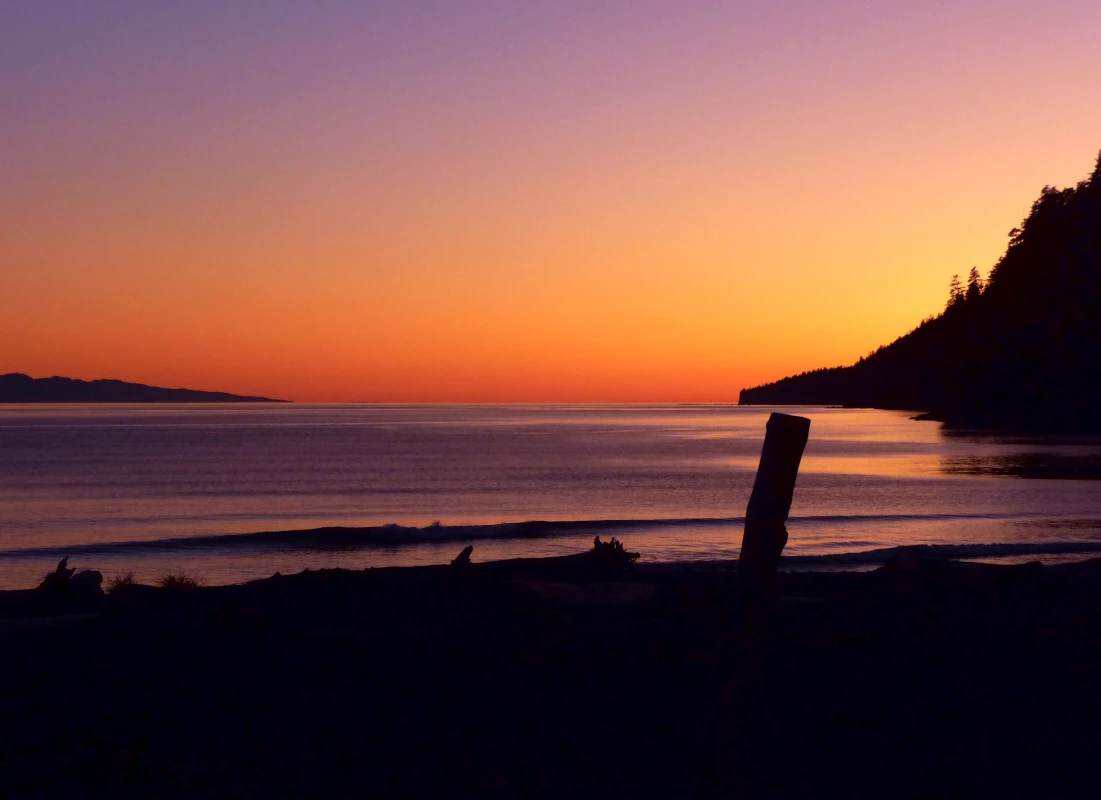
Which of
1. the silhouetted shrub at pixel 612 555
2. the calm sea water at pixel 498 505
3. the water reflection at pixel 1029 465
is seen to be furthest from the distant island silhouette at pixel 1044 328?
the silhouetted shrub at pixel 612 555

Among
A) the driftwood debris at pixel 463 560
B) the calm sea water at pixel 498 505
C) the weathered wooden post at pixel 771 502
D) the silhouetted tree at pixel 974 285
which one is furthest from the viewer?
the silhouetted tree at pixel 974 285

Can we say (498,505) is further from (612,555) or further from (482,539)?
(612,555)

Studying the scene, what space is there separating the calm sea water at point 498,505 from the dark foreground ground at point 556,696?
10.8 m

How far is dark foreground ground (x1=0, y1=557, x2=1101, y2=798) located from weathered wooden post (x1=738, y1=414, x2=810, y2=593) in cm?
20

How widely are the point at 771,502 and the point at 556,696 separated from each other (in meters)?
4.36

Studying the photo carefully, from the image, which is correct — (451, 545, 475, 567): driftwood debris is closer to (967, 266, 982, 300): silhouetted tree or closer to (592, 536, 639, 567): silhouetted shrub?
(592, 536, 639, 567): silhouetted shrub

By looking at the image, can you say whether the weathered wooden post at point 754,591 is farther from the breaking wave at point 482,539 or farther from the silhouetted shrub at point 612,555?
the breaking wave at point 482,539

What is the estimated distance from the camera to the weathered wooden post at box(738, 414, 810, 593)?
4816mm

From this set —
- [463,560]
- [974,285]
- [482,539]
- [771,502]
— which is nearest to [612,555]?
[463,560]

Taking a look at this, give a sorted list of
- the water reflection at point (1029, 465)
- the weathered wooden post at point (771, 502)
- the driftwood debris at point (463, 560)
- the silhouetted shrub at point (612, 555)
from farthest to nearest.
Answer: the water reflection at point (1029, 465) < the silhouetted shrub at point (612, 555) < the driftwood debris at point (463, 560) < the weathered wooden post at point (771, 502)

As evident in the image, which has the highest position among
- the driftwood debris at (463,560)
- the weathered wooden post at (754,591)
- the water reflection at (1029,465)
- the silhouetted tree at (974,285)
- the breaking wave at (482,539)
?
the silhouetted tree at (974,285)

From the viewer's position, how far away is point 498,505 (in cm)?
4031

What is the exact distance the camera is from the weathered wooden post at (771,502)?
15.8ft

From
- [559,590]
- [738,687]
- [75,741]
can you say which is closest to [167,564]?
[559,590]
